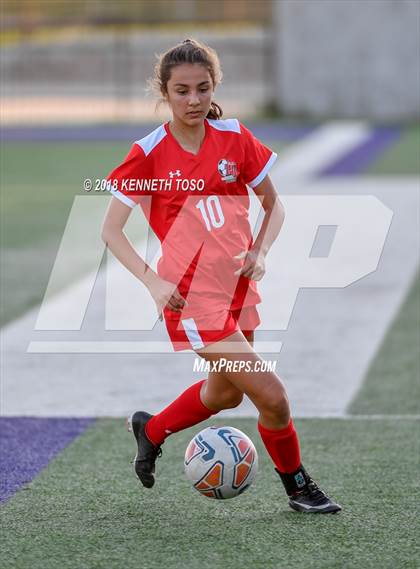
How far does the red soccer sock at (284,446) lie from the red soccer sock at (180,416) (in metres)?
0.28

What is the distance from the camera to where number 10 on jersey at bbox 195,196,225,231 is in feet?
15.4

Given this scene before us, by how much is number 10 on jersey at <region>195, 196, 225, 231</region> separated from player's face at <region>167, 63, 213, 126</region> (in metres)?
0.30

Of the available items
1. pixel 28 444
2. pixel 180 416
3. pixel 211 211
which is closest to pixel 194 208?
pixel 211 211

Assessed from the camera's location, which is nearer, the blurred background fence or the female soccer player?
the female soccer player

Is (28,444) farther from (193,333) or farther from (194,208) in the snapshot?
(194,208)

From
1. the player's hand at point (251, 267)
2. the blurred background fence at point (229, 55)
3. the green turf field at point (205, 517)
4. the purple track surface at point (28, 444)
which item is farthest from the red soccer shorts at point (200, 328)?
the blurred background fence at point (229, 55)

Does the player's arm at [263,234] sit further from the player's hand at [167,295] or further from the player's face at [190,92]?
the player's face at [190,92]

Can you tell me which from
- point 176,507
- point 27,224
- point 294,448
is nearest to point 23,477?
point 176,507

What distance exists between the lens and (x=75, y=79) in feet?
114

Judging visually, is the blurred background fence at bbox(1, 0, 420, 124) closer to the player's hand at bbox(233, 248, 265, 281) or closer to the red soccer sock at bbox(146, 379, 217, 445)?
the red soccer sock at bbox(146, 379, 217, 445)

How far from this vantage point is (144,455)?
5141 millimetres

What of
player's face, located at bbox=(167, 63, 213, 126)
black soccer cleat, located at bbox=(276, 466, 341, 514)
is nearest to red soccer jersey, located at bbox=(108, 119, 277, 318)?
player's face, located at bbox=(167, 63, 213, 126)

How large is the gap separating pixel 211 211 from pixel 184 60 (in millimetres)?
589

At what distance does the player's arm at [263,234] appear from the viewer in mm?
4746
